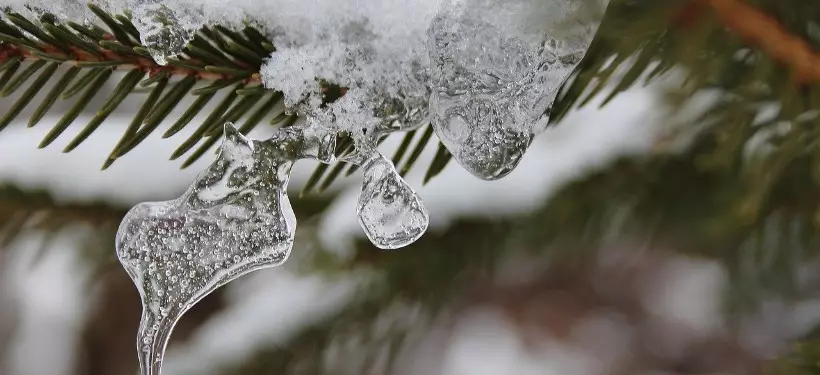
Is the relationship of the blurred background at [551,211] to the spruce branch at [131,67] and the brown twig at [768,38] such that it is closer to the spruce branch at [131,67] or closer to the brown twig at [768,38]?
the brown twig at [768,38]

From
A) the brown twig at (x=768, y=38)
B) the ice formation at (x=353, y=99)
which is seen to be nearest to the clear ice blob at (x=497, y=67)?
the ice formation at (x=353, y=99)

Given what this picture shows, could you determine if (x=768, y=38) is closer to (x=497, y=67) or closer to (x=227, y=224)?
(x=497, y=67)

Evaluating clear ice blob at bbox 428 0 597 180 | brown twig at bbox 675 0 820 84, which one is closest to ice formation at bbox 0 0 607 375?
clear ice blob at bbox 428 0 597 180

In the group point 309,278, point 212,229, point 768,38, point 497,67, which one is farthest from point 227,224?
point 309,278

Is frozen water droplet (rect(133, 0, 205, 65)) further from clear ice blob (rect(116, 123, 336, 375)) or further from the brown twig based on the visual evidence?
the brown twig

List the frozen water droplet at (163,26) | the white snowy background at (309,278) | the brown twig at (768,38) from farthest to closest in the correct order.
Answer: the white snowy background at (309,278) → the brown twig at (768,38) → the frozen water droplet at (163,26)
